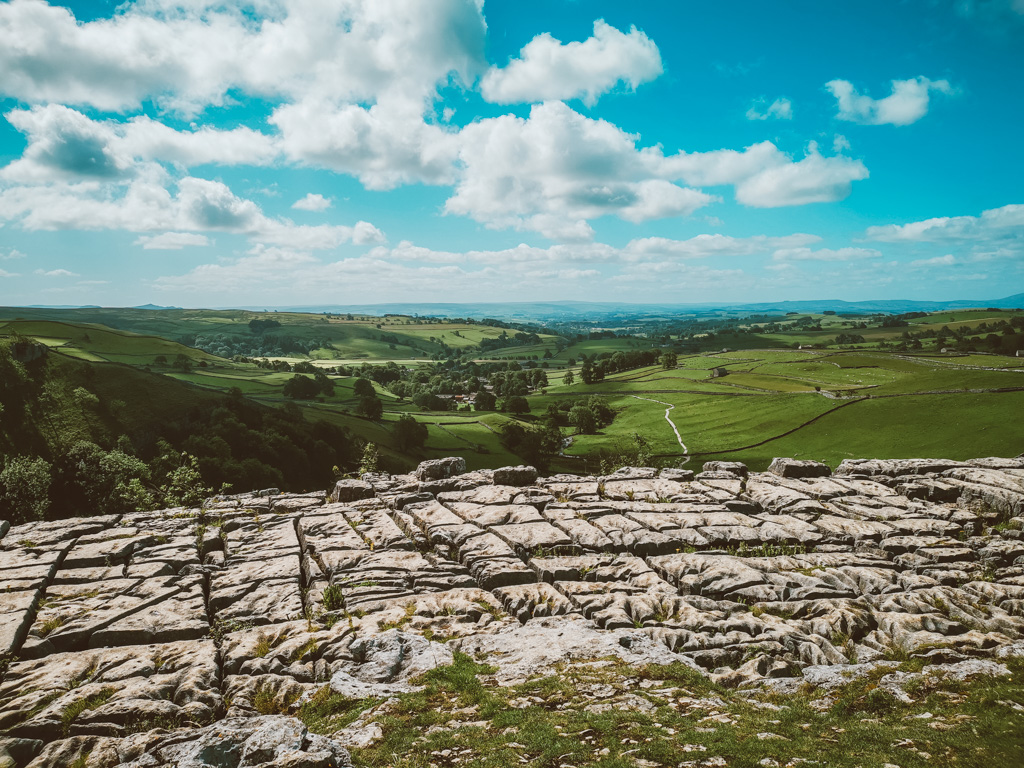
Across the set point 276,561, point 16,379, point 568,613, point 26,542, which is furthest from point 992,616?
point 16,379

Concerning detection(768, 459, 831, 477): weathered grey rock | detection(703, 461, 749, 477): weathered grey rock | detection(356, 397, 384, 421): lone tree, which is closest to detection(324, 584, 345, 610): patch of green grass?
detection(703, 461, 749, 477): weathered grey rock

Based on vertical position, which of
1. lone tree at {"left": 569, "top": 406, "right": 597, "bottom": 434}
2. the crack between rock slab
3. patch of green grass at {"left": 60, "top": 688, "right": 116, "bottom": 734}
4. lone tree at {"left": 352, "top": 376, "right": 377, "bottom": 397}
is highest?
patch of green grass at {"left": 60, "top": 688, "right": 116, "bottom": 734}

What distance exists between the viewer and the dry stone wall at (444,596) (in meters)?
15.2

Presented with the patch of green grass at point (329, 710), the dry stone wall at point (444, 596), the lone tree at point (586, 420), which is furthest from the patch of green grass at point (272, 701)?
the lone tree at point (586, 420)

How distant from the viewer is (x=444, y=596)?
22391 millimetres

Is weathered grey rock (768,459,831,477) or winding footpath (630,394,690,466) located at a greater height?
weathered grey rock (768,459,831,477)

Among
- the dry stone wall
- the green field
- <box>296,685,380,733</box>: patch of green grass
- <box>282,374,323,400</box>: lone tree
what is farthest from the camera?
<box>282,374,323,400</box>: lone tree

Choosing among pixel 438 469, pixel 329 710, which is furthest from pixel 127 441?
pixel 329 710

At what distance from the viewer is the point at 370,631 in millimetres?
19188

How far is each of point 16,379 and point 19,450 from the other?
53.7ft

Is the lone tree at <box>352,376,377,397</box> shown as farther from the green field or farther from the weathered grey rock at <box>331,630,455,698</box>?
the weathered grey rock at <box>331,630,455,698</box>

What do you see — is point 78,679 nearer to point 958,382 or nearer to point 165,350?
point 958,382

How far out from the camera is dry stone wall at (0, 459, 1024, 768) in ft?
49.9

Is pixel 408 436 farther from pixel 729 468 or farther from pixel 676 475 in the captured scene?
pixel 729 468
